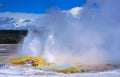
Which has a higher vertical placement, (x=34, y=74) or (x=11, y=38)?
(x=11, y=38)

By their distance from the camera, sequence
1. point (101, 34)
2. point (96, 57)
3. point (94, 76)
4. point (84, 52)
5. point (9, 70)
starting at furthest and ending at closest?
1. point (101, 34)
2. point (84, 52)
3. point (96, 57)
4. point (9, 70)
5. point (94, 76)

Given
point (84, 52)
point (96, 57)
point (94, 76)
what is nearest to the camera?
point (94, 76)

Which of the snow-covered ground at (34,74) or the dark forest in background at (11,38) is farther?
the dark forest in background at (11,38)

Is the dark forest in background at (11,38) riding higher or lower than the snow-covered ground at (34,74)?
higher

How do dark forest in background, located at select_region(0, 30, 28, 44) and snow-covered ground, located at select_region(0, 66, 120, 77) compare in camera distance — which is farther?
dark forest in background, located at select_region(0, 30, 28, 44)

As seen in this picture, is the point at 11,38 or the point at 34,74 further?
the point at 11,38

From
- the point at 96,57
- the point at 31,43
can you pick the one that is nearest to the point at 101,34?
the point at 96,57

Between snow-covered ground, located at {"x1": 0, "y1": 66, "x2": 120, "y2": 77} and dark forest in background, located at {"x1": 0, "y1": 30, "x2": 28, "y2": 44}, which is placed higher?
dark forest in background, located at {"x1": 0, "y1": 30, "x2": 28, "y2": 44}

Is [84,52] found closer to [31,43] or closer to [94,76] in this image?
→ [31,43]

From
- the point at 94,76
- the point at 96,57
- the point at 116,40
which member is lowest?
the point at 94,76

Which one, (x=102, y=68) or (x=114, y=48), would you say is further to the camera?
(x=114, y=48)

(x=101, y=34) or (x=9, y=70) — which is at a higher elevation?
(x=101, y=34)

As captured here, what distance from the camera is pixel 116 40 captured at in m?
35.0

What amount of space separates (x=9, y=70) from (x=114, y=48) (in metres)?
14.6
